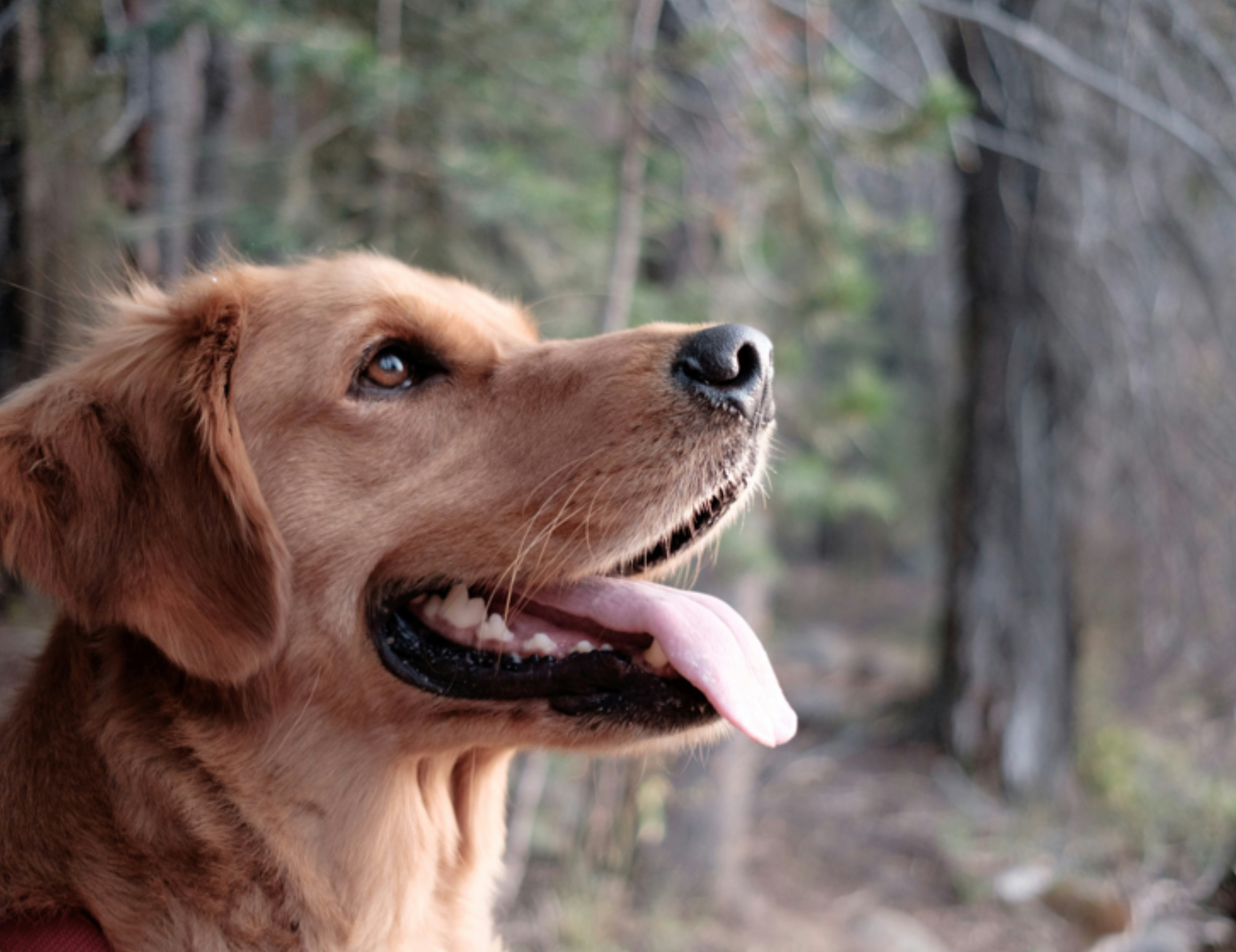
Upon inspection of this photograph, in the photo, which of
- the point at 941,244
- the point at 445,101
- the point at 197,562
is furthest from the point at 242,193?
the point at 941,244

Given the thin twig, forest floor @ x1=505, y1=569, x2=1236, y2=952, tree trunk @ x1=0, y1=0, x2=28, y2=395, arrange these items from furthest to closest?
forest floor @ x1=505, y1=569, x2=1236, y2=952 < tree trunk @ x1=0, y1=0, x2=28, y2=395 < the thin twig

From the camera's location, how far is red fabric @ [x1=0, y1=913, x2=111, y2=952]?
6.05 ft

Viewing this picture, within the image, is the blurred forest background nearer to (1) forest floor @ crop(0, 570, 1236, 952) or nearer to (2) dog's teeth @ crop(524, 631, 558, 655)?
(1) forest floor @ crop(0, 570, 1236, 952)

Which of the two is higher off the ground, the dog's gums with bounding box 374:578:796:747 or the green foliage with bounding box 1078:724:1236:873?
the dog's gums with bounding box 374:578:796:747

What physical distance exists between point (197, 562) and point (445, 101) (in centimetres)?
306

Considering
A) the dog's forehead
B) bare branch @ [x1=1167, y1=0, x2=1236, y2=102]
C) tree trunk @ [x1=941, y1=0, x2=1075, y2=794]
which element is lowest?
tree trunk @ [x1=941, y1=0, x2=1075, y2=794]

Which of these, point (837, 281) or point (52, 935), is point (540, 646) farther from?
point (837, 281)

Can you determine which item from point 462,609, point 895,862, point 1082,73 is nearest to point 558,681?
point 462,609

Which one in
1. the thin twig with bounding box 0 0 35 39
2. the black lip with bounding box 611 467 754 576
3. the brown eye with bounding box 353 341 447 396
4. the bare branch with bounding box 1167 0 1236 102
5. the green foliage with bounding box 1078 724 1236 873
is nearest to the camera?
the black lip with bounding box 611 467 754 576

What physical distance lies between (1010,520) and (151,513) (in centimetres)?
612

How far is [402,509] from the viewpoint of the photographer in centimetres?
210

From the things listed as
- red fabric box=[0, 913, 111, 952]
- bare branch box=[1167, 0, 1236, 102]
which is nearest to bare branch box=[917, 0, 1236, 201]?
bare branch box=[1167, 0, 1236, 102]

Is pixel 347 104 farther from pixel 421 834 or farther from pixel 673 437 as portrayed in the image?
pixel 421 834

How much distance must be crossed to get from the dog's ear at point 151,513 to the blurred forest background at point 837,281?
962mm
